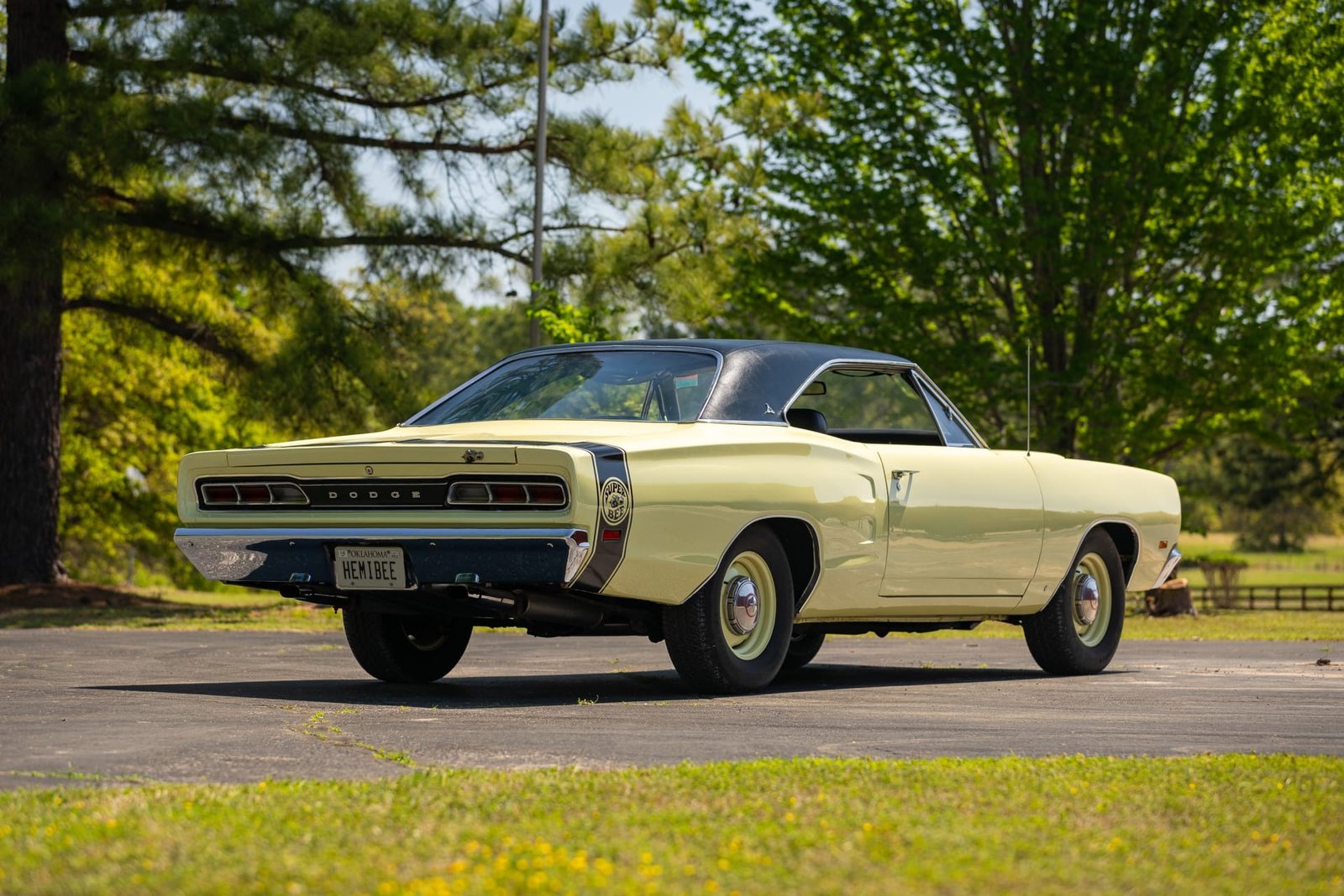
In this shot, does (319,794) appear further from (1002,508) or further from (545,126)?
(545,126)

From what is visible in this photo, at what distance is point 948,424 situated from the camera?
10055mm

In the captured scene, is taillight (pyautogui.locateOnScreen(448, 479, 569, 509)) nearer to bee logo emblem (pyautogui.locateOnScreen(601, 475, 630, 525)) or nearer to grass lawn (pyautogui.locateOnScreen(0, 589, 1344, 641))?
bee logo emblem (pyautogui.locateOnScreen(601, 475, 630, 525))

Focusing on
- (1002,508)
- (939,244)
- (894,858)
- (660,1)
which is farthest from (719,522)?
(660,1)

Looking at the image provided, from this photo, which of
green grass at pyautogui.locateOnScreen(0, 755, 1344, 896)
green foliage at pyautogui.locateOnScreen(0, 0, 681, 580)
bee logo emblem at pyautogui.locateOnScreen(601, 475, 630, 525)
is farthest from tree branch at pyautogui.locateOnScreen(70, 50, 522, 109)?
green grass at pyautogui.locateOnScreen(0, 755, 1344, 896)

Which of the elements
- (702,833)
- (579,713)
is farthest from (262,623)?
(702,833)

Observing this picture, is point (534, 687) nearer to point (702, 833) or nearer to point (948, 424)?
point (948, 424)

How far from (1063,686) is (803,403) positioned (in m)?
2.03

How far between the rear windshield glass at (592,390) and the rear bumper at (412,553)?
3.82 feet

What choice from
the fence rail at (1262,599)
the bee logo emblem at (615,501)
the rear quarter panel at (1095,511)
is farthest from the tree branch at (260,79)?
the fence rail at (1262,599)

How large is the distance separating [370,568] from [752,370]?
215 centimetres

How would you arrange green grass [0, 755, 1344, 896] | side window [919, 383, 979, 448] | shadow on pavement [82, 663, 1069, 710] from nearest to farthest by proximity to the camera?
green grass [0, 755, 1344, 896], shadow on pavement [82, 663, 1069, 710], side window [919, 383, 979, 448]

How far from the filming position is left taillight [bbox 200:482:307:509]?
8281 millimetres

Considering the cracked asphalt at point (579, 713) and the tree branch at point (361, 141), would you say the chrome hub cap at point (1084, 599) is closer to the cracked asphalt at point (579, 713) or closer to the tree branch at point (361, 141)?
the cracked asphalt at point (579, 713)

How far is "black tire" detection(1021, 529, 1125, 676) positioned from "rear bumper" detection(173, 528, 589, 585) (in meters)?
3.92
